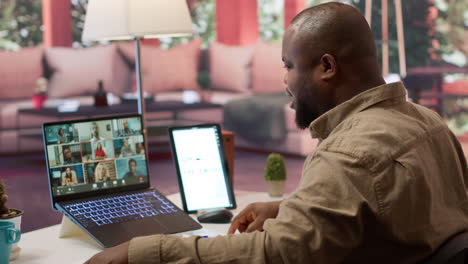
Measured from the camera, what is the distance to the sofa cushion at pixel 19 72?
661cm

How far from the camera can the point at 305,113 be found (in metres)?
1.28

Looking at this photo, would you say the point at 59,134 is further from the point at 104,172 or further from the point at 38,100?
the point at 38,100

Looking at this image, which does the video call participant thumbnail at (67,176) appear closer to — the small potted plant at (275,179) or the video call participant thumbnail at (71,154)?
the video call participant thumbnail at (71,154)

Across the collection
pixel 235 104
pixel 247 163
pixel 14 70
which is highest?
pixel 14 70

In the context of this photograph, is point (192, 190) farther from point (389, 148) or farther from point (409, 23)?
point (409, 23)

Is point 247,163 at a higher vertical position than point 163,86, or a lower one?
lower

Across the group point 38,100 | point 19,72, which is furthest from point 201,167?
point 19,72

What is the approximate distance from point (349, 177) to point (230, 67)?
645 cm

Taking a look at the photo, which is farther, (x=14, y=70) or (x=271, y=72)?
(x=271, y=72)

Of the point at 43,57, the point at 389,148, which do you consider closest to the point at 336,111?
the point at 389,148

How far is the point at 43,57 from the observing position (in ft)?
22.8

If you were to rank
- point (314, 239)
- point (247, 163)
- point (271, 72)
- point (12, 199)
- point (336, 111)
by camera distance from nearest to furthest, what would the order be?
point (314, 239), point (336, 111), point (12, 199), point (247, 163), point (271, 72)

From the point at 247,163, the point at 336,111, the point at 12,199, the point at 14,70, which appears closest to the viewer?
the point at 336,111

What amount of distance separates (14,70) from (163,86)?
1.59 metres
